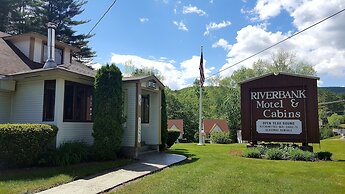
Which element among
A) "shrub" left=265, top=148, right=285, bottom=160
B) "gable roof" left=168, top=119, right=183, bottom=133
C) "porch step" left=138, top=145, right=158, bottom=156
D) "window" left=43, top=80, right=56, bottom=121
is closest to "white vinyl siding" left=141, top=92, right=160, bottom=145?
"porch step" left=138, top=145, right=158, bottom=156

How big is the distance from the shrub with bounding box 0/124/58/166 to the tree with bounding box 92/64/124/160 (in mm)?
1723

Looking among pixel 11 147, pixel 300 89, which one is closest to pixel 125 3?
pixel 11 147

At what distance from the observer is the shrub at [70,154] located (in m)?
9.63

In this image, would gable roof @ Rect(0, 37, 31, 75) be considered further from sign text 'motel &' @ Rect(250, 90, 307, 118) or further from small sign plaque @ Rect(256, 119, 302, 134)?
small sign plaque @ Rect(256, 119, 302, 134)

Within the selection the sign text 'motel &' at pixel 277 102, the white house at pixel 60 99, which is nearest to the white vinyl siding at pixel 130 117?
the white house at pixel 60 99

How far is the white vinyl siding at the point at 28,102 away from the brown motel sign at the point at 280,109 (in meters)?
9.35

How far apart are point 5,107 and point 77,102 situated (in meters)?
2.95

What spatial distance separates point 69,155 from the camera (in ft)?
32.6

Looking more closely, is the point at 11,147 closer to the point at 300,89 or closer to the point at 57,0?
the point at 300,89

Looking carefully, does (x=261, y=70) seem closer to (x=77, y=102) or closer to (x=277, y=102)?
(x=277, y=102)

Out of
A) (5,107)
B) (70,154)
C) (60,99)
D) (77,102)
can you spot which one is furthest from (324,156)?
(5,107)

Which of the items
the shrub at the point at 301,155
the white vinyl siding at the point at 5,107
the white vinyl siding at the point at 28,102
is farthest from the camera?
the shrub at the point at 301,155

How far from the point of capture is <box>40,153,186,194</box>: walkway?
6871 millimetres

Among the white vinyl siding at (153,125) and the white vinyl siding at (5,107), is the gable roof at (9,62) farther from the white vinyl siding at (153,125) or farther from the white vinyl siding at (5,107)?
the white vinyl siding at (153,125)
